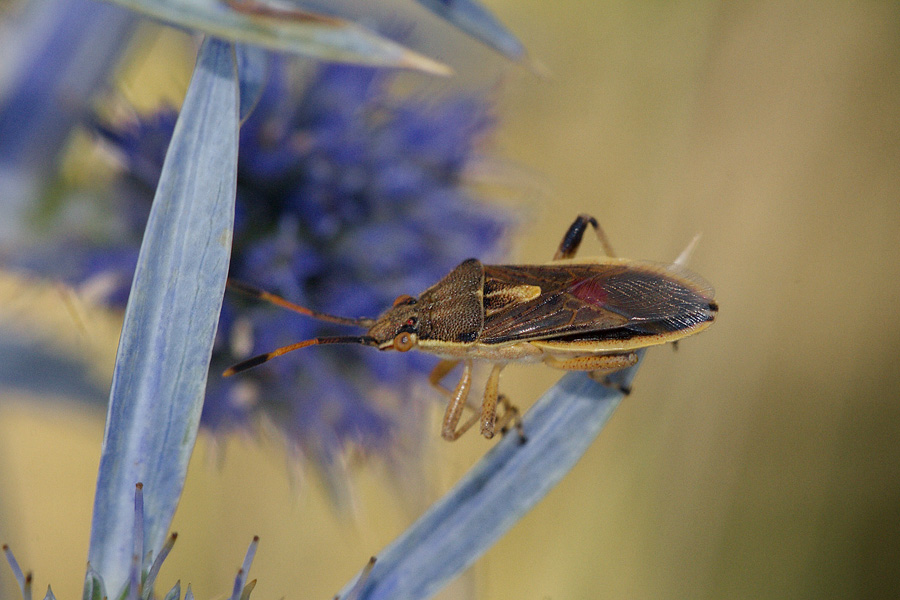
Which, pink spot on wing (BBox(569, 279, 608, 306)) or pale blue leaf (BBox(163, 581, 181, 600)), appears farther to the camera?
pink spot on wing (BBox(569, 279, 608, 306))

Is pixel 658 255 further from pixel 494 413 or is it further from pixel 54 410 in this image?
pixel 54 410

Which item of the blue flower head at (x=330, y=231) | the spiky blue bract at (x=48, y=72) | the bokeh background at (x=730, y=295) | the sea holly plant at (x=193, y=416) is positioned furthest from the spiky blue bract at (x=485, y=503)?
the bokeh background at (x=730, y=295)

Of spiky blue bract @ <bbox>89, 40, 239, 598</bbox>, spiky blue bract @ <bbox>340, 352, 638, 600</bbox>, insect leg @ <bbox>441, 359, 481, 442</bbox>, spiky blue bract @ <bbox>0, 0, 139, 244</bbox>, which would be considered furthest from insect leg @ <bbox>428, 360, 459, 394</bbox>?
spiky blue bract @ <bbox>0, 0, 139, 244</bbox>

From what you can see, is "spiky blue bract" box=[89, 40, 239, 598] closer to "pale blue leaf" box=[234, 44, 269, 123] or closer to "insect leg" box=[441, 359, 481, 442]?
"pale blue leaf" box=[234, 44, 269, 123]

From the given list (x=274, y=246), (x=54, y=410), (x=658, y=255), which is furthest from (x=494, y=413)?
(x=658, y=255)

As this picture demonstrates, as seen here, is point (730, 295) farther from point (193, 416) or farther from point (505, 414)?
point (193, 416)

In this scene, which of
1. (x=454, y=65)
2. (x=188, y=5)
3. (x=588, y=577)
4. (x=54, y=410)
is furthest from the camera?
(x=588, y=577)
